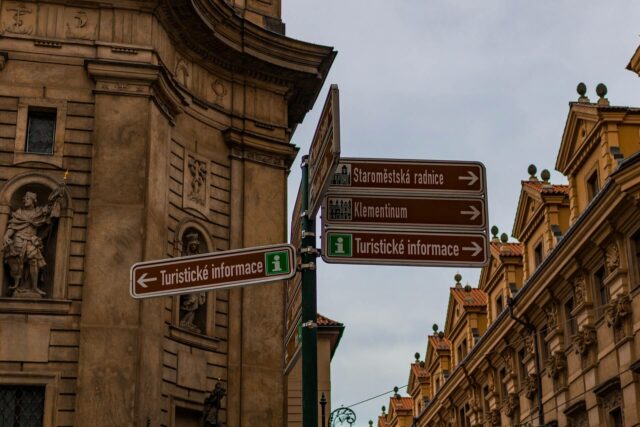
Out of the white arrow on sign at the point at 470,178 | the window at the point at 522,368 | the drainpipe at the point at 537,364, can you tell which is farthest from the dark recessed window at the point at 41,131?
the window at the point at 522,368

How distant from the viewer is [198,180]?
24.4 meters

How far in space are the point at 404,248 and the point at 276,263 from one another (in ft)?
3.96

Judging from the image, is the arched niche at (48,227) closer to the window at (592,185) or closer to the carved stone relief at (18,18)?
the carved stone relief at (18,18)

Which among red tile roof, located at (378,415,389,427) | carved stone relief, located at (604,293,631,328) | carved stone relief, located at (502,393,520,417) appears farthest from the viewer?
red tile roof, located at (378,415,389,427)

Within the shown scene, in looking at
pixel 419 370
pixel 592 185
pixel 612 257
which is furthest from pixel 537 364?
pixel 419 370

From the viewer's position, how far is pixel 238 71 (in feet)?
84.9

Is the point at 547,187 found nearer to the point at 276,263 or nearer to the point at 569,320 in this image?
the point at 569,320

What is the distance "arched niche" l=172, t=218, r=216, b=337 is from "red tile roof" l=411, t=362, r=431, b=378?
128 feet

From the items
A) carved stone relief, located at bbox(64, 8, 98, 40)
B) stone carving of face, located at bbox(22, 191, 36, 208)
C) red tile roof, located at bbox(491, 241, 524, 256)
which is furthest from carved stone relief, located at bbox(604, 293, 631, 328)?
stone carving of face, located at bbox(22, 191, 36, 208)

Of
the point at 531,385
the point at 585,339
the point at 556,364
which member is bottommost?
the point at 531,385

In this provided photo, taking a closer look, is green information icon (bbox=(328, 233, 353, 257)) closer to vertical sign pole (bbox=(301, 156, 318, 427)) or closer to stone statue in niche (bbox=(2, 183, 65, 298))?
vertical sign pole (bbox=(301, 156, 318, 427))

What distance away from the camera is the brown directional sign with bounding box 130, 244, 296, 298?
989cm

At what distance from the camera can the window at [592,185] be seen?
31859 millimetres

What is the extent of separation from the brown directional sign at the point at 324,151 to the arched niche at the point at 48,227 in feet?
39.5
